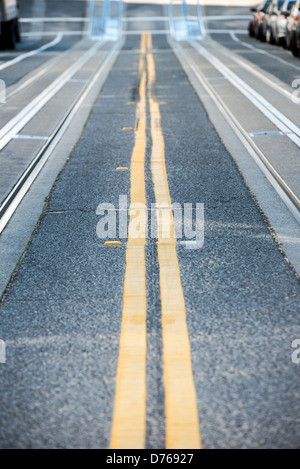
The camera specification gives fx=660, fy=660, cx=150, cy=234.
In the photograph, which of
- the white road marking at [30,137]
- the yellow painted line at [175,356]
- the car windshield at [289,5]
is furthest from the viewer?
the car windshield at [289,5]

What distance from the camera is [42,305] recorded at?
13.7ft

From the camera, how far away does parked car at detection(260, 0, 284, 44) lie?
79.4ft

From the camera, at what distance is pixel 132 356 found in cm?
356

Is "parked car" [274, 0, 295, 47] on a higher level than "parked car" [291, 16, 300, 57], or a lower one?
higher

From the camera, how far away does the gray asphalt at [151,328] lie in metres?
2.99

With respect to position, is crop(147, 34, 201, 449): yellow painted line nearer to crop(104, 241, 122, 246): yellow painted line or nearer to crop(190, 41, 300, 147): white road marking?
crop(104, 241, 122, 246): yellow painted line

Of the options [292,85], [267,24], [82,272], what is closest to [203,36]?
[267,24]

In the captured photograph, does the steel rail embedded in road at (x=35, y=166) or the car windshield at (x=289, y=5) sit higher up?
the car windshield at (x=289, y=5)

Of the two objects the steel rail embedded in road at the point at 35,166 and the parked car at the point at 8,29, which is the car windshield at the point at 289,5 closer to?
the parked car at the point at 8,29

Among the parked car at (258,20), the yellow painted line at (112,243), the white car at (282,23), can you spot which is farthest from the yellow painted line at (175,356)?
the parked car at (258,20)

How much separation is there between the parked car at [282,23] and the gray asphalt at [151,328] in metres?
16.9

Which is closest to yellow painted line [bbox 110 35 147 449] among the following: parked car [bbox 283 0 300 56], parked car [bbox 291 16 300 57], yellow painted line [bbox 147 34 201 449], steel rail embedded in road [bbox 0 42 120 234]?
yellow painted line [bbox 147 34 201 449]

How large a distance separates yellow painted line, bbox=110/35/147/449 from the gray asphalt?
4cm

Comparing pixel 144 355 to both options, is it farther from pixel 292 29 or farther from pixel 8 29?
pixel 8 29
